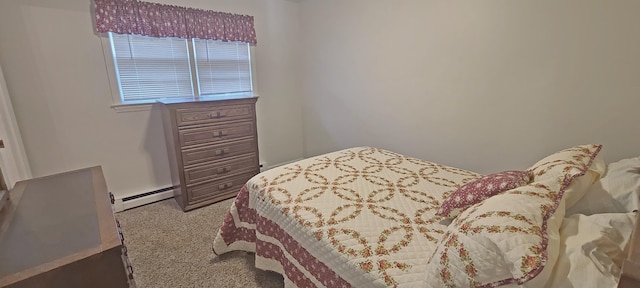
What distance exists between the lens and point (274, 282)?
1.72 meters

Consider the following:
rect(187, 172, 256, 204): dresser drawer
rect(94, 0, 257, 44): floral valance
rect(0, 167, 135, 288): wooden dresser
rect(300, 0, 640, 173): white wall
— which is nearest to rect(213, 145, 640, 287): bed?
rect(300, 0, 640, 173): white wall

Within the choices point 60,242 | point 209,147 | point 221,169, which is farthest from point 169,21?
point 60,242

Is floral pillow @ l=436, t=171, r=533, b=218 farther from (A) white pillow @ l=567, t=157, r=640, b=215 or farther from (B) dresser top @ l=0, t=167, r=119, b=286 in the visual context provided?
(B) dresser top @ l=0, t=167, r=119, b=286

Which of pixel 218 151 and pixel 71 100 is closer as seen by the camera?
pixel 71 100

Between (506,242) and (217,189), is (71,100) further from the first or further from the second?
(506,242)

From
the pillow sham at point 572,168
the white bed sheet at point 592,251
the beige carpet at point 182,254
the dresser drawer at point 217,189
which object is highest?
the pillow sham at point 572,168

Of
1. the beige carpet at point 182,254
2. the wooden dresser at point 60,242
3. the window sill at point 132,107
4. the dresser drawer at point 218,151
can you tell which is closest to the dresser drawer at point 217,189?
the beige carpet at point 182,254

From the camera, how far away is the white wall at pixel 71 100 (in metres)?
2.10

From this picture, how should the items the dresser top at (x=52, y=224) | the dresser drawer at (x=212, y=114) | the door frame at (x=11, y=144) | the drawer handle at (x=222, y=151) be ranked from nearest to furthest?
the dresser top at (x=52, y=224) < the door frame at (x=11, y=144) < the dresser drawer at (x=212, y=114) < the drawer handle at (x=222, y=151)

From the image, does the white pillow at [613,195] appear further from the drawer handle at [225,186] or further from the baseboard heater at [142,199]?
the baseboard heater at [142,199]

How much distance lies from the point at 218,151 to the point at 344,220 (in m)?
1.79

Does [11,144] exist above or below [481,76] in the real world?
below

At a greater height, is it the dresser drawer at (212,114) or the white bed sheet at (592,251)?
the dresser drawer at (212,114)

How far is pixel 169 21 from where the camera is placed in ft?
8.52
